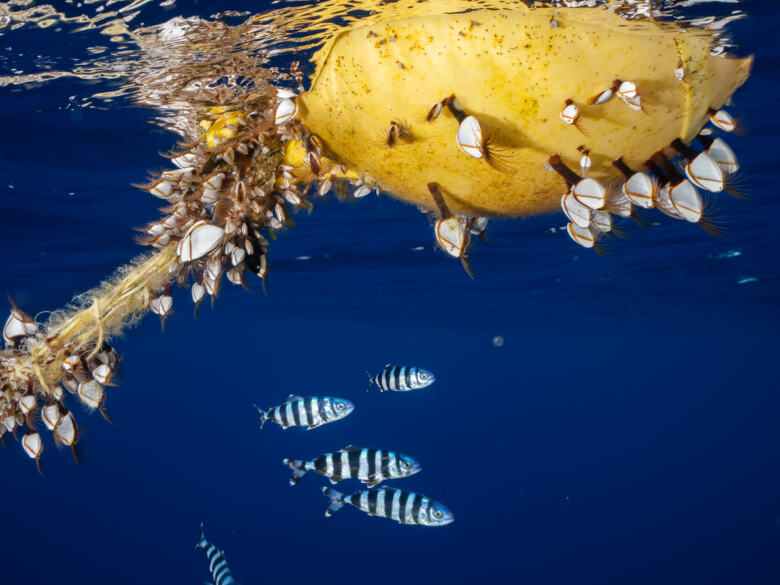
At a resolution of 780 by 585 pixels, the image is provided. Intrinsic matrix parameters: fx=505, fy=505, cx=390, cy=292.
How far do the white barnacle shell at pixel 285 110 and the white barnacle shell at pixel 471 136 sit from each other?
114cm

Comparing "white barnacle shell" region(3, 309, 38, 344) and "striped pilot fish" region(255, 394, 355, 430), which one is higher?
"white barnacle shell" region(3, 309, 38, 344)

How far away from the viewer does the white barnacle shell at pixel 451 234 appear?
2975 millimetres

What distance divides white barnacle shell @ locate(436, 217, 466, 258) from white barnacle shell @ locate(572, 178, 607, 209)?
672 millimetres

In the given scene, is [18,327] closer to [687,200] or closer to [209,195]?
[209,195]

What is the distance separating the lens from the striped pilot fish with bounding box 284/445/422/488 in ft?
22.2

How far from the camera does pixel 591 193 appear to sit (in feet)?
8.61

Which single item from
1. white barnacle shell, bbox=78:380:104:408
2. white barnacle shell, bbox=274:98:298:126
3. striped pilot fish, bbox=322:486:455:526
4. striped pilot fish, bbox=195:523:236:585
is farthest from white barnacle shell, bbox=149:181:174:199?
striped pilot fish, bbox=195:523:236:585

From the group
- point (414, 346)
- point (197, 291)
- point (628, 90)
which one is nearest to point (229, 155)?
point (197, 291)

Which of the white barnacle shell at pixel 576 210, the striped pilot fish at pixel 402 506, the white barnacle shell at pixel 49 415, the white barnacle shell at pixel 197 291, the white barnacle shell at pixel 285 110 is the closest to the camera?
the white barnacle shell at pixel 576 210

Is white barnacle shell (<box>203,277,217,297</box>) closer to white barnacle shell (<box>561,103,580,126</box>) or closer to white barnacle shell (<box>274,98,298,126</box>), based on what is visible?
white barnacle shell (<box>274,98,298,126</box>)

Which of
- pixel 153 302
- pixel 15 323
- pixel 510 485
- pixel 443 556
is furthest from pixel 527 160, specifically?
pixel 510 485

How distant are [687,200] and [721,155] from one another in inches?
14.1

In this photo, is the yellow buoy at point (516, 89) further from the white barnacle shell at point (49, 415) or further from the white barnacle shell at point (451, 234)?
the white barnacle shell at point (49, 415)

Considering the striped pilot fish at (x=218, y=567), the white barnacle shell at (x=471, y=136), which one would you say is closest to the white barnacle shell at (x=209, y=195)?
the white barnacle shell at (x=471, y=136)
